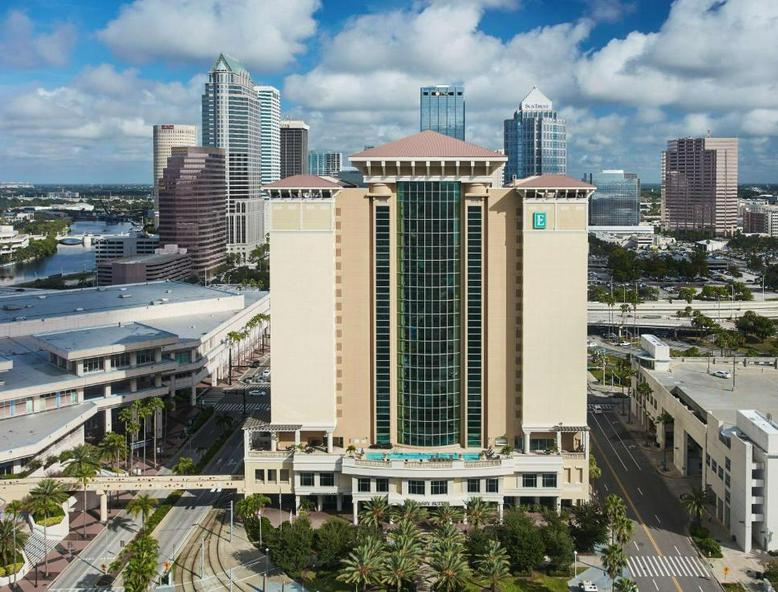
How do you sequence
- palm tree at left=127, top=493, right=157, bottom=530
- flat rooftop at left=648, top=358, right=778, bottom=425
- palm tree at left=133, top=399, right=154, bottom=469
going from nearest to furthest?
1. palm tree at left=127, top=493, right=157, bottom=530
2. palm tree at left=133, top=399, right=154, bottom=469
3. flat rooftop at left=648, top=358, right=778, bottom=425

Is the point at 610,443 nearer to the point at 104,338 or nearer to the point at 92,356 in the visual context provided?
the point at 92,356

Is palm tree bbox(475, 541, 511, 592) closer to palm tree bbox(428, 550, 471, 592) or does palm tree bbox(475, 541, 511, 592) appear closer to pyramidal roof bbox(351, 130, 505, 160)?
palm tree bbox(428, 550, 471, 592)

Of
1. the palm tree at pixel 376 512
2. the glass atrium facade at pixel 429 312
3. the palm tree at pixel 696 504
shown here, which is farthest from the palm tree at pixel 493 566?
the palm tree at pixel 696 504

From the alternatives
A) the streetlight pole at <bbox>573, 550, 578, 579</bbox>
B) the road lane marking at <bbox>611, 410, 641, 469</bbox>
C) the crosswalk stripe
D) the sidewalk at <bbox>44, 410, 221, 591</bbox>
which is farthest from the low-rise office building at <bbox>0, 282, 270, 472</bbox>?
the crosswalk stripe

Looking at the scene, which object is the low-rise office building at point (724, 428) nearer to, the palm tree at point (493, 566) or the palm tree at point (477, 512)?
the palm tree at point (477, 512)

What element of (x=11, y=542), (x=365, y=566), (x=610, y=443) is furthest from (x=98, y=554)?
(x=610, y=443)
